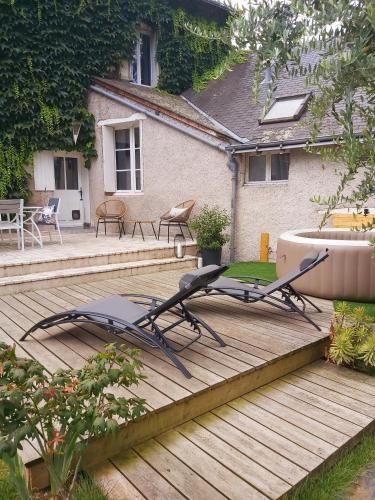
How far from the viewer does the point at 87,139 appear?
34.9 feet

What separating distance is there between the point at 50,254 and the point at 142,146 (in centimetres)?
428

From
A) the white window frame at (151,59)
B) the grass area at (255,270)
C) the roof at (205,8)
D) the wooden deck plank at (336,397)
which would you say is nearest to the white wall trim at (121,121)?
the white window frame at (151,59)

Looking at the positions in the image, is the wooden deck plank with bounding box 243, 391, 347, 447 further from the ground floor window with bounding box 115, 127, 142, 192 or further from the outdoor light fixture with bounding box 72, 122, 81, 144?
the outdoor light fixture with bounding box 72, 122, 81, 144

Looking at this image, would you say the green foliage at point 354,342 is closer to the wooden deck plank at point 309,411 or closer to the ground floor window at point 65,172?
the wooden deck plank at point 309,411

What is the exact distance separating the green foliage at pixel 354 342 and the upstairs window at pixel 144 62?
34.1ft

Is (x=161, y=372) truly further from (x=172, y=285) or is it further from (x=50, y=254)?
(x=50, y=254)

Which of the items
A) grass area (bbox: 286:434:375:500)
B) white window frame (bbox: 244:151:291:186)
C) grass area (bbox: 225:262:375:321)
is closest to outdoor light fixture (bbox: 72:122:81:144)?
white window frame (bbox: 244:151:291:186)

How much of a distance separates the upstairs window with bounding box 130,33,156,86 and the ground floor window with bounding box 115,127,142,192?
233cm

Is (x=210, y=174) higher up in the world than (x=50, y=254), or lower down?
higher up

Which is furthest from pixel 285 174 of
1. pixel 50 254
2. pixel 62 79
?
pixel 62 79

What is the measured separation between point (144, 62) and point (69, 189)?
4556mm

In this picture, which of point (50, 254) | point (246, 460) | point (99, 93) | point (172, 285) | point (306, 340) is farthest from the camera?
point (99, 93)

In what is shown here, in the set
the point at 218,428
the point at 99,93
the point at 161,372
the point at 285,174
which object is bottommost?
the point at 218,428

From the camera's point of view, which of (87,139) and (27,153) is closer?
(27,153)
